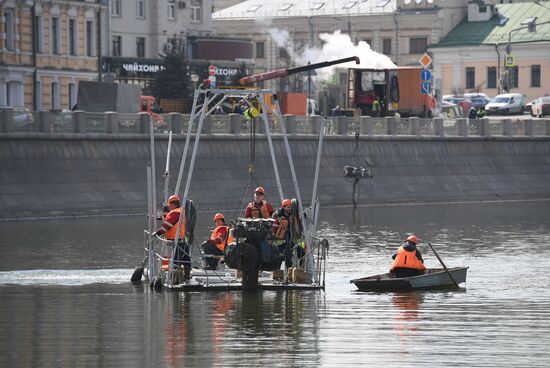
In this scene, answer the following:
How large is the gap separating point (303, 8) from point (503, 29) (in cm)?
1400

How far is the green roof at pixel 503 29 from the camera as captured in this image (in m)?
115

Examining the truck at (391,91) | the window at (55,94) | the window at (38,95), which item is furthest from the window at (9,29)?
the truck at (391,91)

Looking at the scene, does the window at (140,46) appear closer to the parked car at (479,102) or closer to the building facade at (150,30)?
the building facade at (150,30)

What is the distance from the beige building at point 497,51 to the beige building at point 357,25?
1.54m

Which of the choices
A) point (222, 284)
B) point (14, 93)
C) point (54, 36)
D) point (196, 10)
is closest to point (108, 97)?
point (14, 93)

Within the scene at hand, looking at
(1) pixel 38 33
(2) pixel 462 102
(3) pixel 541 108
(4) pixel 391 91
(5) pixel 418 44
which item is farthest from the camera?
(5) pixel 418 44

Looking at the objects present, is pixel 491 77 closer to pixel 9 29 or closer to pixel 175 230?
pixel 9 29

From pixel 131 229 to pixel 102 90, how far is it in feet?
55.1

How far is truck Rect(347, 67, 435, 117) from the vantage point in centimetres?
7744

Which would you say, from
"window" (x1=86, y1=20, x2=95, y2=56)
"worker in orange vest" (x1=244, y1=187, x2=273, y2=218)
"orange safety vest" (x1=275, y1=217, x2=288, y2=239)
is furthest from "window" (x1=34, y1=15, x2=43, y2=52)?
"orange safety vest" (x1=275, y1=217, x2=288, y2=239)

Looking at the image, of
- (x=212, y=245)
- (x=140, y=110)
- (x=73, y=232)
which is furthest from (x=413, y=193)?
(x=212, y=245)

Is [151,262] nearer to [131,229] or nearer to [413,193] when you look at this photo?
[131,229]

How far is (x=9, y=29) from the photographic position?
254ft

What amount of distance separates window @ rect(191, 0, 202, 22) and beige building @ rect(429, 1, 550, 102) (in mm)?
19117
